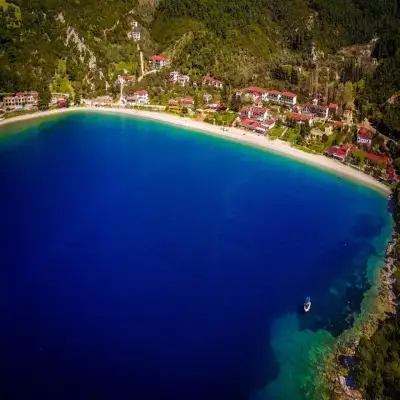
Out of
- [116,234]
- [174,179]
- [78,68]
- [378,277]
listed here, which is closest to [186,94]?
[78,68]

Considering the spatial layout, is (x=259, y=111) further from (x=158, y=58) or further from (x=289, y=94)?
(x=158, y=58)

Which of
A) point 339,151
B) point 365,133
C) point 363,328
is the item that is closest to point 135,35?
point 365,133

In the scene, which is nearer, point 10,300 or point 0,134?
point 10,300

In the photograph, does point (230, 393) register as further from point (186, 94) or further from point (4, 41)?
point (4, 41)

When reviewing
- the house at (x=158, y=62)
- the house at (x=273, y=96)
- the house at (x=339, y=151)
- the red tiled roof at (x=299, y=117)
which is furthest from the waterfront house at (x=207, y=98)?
the house at (x=339, y=151)

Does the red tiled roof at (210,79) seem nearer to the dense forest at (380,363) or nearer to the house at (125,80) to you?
the house at (125,80)

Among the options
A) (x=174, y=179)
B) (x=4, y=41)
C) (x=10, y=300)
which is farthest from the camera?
(x=4, y=41)
